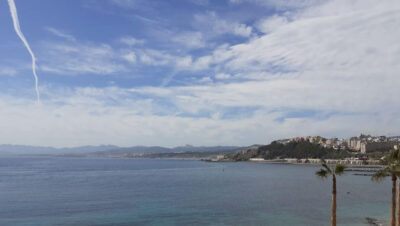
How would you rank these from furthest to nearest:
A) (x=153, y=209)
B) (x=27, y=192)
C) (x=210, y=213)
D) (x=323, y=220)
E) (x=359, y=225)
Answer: (x=27, y=192) < (x=153, y=209) < (x=210, y=213) < (x=323, y=220) < (x=359, y=225)

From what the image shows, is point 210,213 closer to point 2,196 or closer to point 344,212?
point 344,212

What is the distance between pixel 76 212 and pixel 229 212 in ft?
68.7

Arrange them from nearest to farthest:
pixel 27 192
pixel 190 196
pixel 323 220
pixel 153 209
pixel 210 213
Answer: pixel 323 220 → pixel 210 213 → pixel 153 209 → pixel 190 196 → pixel 27 192

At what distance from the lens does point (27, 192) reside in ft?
266

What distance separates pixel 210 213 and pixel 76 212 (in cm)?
1836

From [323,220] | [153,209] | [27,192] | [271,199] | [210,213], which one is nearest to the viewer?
[323,220]

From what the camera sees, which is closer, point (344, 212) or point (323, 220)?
point (323, 220)

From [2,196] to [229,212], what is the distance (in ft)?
150

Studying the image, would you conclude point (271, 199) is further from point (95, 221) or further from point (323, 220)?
point (95, 221)

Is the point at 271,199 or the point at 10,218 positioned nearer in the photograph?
the point at 10,218

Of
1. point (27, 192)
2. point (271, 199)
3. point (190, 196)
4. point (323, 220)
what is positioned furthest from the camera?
point (27, 192)

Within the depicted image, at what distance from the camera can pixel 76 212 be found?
54.1m

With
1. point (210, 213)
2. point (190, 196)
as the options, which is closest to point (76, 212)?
point (210, 213)

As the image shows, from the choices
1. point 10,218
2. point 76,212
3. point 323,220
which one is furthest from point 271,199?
point 10,218
